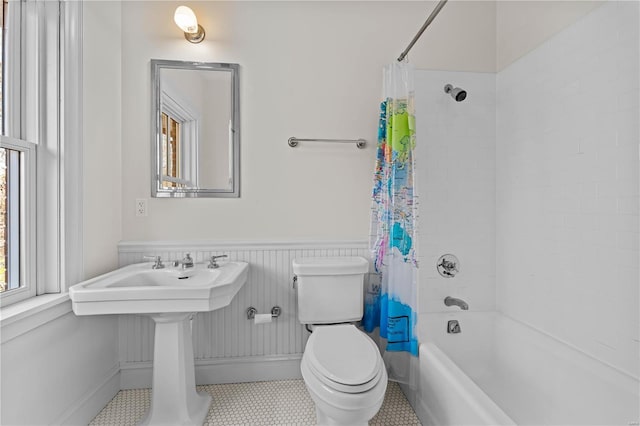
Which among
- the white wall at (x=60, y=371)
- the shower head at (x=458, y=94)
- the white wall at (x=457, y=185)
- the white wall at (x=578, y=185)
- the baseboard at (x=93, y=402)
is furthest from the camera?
the white wall at (x=457, y=185)

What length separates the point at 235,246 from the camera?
186 centimetres

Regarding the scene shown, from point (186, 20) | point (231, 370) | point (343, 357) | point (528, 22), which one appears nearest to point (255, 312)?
point (231, 370)

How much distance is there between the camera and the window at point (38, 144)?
1.26 meters

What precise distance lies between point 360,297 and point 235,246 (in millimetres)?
805

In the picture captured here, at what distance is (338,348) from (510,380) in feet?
3.40

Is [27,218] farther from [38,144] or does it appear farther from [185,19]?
[185,19]

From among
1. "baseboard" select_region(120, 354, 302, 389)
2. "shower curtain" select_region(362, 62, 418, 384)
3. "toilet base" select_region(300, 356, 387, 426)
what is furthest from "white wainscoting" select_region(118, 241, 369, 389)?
"toilet base" select_region(300, 356, 387, 426)

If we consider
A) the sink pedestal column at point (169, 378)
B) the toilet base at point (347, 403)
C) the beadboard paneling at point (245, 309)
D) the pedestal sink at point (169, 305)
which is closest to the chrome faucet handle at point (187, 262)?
the pedestal sink at point (169, 305)

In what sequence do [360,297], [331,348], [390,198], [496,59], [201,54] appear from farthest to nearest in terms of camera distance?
1. [496,59]
2. [201,54]
3. [360,297]
4. [390,198]
5. [331,348]

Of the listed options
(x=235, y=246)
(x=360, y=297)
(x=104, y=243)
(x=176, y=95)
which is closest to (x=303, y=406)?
(x=360, y=297)

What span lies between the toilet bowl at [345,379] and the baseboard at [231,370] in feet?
1.78

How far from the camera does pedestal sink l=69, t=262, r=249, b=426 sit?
4.19ft

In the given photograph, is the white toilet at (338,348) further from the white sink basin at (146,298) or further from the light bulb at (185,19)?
the light bulb at (185,19)

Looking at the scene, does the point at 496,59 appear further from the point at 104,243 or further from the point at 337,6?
the point at 104,243
